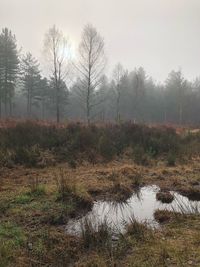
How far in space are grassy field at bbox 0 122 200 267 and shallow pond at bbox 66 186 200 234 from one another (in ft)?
0.72

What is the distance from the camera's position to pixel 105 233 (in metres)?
5.95

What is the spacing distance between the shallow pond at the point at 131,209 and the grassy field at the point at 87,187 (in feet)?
0.72

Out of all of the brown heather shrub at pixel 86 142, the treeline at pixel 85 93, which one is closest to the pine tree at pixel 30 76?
the treeline at pixel 85 93

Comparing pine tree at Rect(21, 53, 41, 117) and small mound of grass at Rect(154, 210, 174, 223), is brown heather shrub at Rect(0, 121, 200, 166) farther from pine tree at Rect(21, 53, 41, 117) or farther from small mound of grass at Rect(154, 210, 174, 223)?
pine tree at Rect(21, 53, 41, 117)

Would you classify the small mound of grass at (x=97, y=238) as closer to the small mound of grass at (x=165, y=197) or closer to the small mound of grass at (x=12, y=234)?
the small mound of grass at (x=12, y=234)

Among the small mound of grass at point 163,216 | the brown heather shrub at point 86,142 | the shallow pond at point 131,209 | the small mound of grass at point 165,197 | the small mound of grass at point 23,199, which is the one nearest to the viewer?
the shallow pond at point 131,209

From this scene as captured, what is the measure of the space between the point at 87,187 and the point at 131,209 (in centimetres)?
174

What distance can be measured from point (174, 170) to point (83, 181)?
378cm

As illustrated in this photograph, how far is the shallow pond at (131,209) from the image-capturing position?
22.6 ft

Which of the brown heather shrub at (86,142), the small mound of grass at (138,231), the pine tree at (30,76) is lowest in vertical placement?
the small mound of grass at (138,231)

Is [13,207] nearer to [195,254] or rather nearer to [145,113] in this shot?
[195,254]

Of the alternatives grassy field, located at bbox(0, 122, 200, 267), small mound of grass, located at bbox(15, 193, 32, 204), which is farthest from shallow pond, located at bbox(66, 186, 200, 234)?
small mound of grass, located at bbox(15, 193, 32, 204)

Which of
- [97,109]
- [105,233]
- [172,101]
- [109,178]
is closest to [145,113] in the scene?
[172,101]

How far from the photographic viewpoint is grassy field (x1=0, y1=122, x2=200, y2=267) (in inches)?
213
